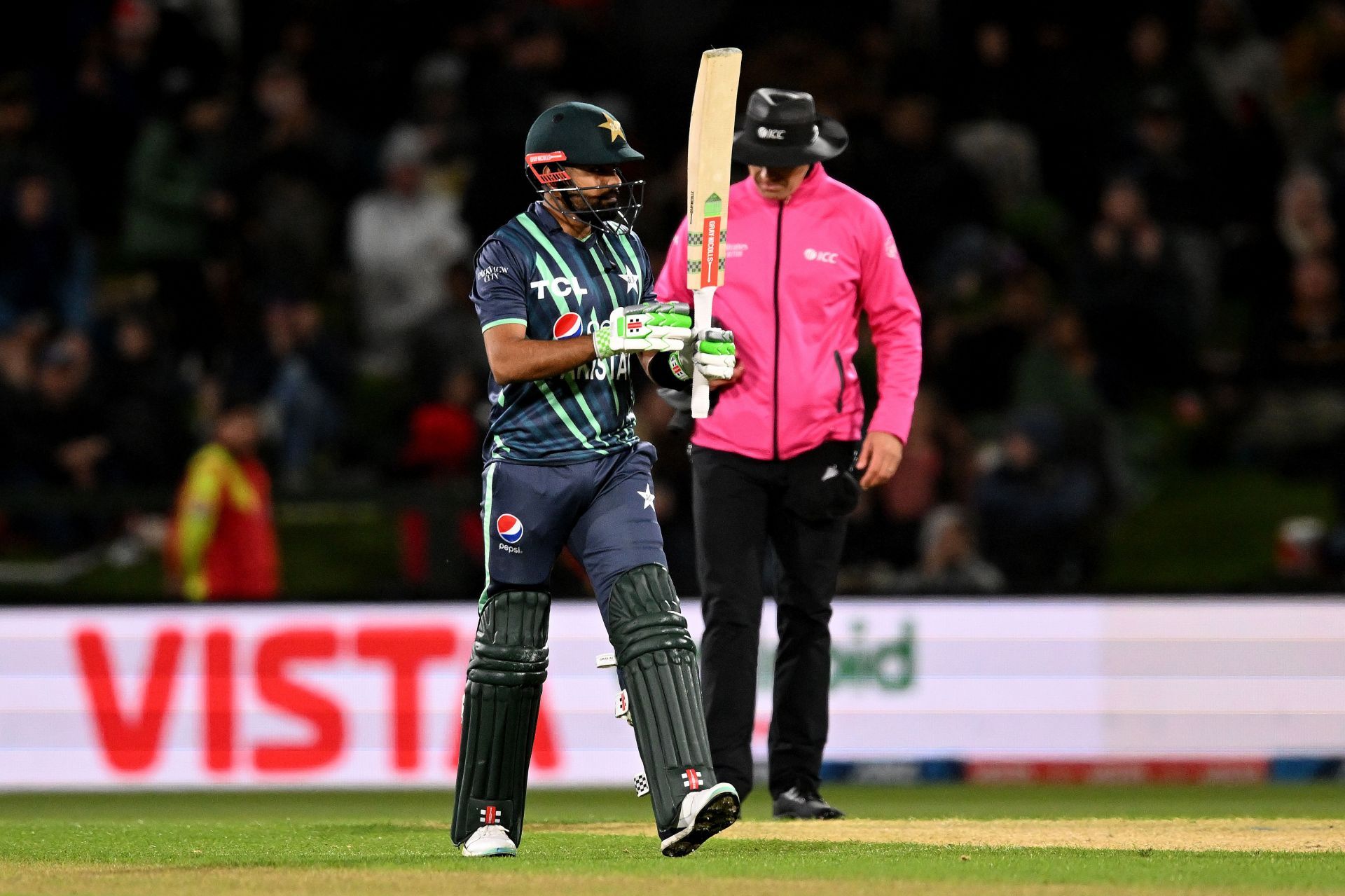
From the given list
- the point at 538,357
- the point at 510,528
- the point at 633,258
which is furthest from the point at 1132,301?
the point at 538,357

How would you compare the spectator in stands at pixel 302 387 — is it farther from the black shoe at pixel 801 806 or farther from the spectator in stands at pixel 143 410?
the black shoe at pixel 801 806

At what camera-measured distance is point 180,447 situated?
12781 mm

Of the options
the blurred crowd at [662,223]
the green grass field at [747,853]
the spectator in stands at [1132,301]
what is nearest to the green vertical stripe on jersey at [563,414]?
the green grass field at [747,853]

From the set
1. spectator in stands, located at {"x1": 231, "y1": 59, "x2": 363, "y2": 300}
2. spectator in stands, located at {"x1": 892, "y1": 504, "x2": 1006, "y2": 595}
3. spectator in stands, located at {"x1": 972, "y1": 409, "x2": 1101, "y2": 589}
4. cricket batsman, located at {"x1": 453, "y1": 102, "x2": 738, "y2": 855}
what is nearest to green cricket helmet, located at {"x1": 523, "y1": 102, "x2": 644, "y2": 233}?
cricket batsman, located at {"x1": 453, "y1": 102, "x2": 738, "y2": 855}

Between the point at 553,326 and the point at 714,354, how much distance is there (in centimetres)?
47

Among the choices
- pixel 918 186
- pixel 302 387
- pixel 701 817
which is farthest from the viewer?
pixel 918 186

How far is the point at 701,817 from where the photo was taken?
5.64 meters

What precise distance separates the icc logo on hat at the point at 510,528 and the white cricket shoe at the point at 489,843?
83 cm

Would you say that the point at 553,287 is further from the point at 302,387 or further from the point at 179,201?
the point at 179,201

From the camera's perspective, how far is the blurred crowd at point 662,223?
1250 cm

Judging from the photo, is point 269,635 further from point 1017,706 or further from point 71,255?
point 71,255

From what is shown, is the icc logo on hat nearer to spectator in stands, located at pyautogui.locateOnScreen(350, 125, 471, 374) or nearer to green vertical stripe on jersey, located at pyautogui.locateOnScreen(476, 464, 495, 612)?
green vertical stripe on jersey, located at pyautogui.locateOnScreen(476, 464, 495, 612)

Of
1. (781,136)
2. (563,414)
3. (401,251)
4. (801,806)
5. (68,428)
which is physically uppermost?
(781,136)

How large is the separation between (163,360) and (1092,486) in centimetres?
575
